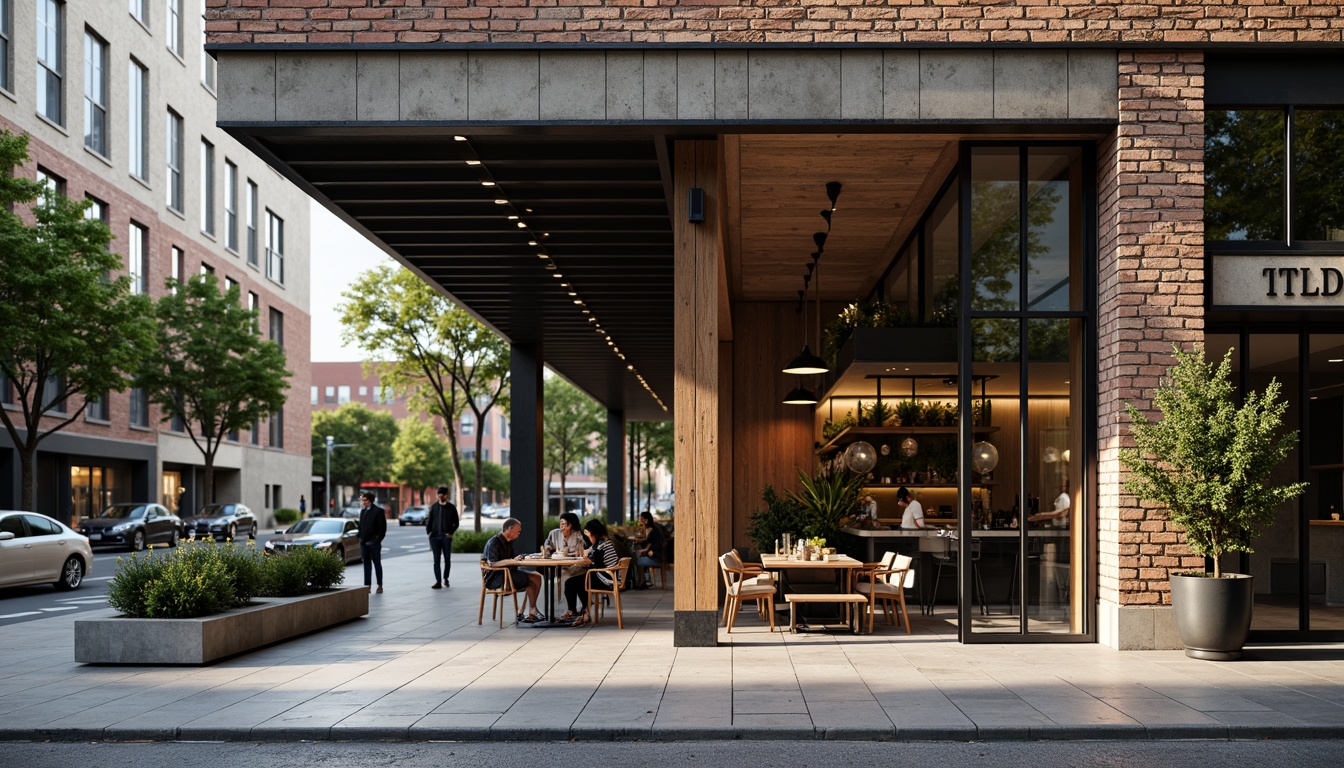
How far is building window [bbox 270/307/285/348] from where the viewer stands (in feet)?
201

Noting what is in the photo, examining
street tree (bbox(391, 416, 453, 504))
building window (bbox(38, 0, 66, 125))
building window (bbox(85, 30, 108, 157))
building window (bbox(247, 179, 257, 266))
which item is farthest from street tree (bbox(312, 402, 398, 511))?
building window (bbox(38, 0, 66, 125))

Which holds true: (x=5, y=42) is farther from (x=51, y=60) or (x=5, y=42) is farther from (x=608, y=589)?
(x=608, y=589)

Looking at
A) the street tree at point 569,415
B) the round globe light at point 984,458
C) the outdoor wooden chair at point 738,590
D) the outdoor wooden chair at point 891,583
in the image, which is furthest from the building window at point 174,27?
the round globe light at point 984,458

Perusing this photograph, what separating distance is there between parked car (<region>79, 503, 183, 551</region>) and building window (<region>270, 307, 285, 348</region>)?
2434cm

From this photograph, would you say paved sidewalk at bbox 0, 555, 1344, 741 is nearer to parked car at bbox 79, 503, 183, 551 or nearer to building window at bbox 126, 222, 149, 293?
parked car at bbox 79, 503, 183, 551

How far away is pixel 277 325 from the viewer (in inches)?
2447

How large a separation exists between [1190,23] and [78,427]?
37004 millimetres

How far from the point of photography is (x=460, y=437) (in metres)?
122

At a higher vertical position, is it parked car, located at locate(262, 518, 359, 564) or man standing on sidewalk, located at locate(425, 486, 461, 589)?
man standing on sidewalk, located at locate(425, 486, 461, 589)

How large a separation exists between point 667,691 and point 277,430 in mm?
57638

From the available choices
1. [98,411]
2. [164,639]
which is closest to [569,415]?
[98,411]

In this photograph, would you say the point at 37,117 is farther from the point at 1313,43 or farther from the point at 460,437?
the point at 460,437

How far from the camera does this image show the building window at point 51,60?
36375 millimetres

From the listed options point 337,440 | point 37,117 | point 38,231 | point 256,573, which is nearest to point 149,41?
point 37,117
